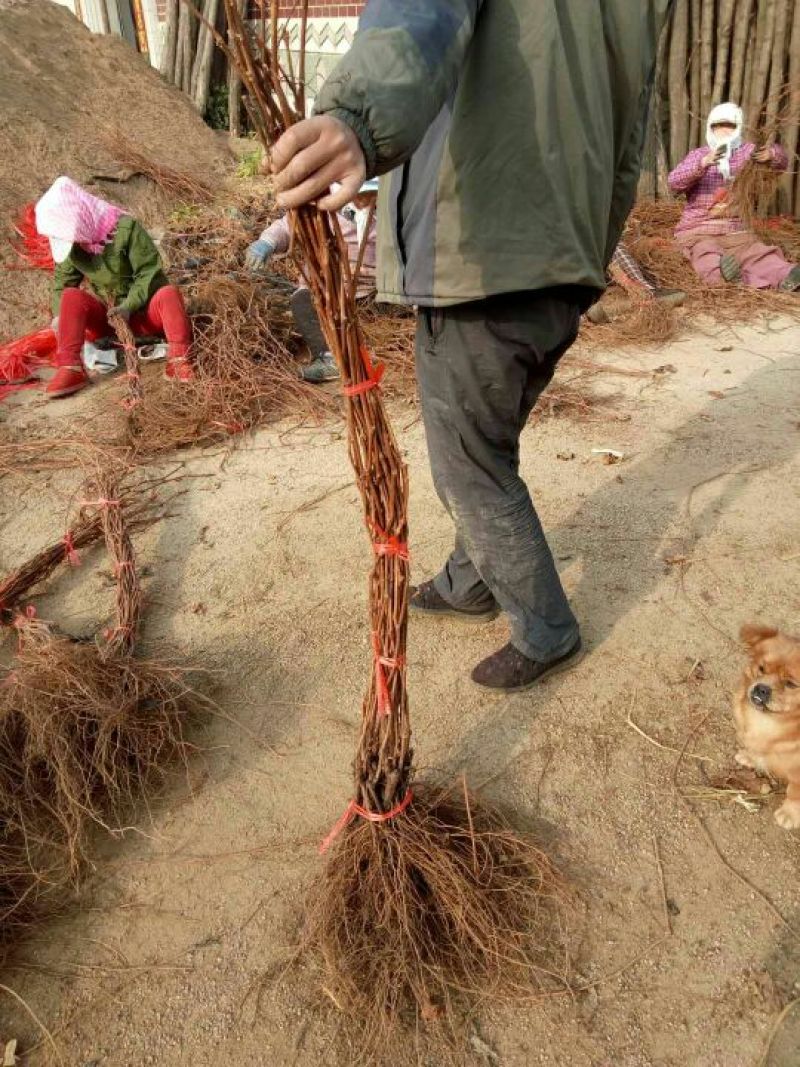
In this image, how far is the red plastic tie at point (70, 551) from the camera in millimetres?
3279

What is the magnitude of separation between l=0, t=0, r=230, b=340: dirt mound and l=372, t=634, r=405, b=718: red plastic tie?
16.8 feet

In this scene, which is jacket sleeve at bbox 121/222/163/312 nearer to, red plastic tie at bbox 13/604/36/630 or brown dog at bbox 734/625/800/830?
red plastic tie at bbox 13/604/36/630

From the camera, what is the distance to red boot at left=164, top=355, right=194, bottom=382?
477cm

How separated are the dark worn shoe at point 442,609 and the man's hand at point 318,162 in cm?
177

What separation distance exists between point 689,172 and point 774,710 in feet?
17.5

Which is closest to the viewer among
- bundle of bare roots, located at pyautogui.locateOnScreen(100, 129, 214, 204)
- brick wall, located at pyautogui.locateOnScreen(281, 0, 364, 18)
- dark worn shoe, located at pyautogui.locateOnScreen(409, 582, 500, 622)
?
dark worn shoe, located at pyautogui.locateOnScreen(409, 582, 500, 622)

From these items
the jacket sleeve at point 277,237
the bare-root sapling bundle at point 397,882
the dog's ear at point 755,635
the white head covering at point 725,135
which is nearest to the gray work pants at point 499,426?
the bare-root sapling bundle at point 397,882

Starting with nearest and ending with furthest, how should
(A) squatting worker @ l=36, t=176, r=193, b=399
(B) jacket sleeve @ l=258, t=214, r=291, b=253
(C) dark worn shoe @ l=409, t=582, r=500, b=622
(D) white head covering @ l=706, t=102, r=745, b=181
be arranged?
(C) dark worn shoe @ l=409, t=582, r=500, b=622 → (A) squatting worker @ l=36, t=176, r=193, b=399 → (B) jacket sleeve @ l=258, t=214, r=291, b=253 → (D) white head covering @ l=706, t=102, r=745, b=181

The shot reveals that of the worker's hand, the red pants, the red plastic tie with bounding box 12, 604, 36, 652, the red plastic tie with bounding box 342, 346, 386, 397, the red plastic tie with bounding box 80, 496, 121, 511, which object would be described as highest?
the red plastic tie with bounding box 342, 346, 386, 397

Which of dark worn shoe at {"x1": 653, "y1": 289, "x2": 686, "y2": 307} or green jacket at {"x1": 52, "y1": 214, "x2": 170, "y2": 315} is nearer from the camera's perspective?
green jacket at {"x1": 52, "y1": 214, "x2": 170, "y2": 315}

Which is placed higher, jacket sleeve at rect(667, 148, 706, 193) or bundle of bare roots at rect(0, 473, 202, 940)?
jacket sleeve at rect(667, 148, 706, 193)

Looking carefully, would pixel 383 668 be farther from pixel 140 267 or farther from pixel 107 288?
pixel 107 288

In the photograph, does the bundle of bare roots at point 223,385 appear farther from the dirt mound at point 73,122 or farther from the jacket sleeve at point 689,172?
the jacket sleeve at point 689,172

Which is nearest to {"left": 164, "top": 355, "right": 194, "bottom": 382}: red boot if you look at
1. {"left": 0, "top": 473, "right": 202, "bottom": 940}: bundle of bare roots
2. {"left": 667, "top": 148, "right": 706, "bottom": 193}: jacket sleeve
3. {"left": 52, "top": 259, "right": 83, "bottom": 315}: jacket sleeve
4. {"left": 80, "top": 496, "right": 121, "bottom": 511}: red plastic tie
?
{"left": 52, "top": 259, "right": 83, "bottom": 315}: jacket sleeve
